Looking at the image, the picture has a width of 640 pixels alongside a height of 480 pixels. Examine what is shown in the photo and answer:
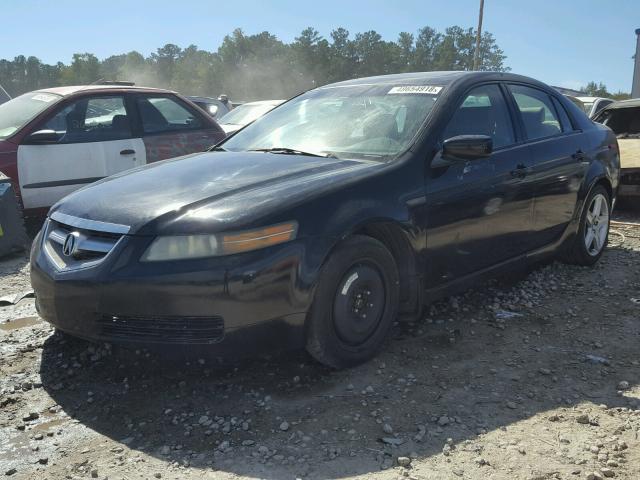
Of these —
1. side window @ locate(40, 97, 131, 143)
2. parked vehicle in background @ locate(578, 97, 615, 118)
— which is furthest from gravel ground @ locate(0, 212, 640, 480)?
parked vehicle in background @ locate(578, 97, 615, 118)

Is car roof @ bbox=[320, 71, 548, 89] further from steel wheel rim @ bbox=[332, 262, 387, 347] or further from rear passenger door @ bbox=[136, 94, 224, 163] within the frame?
rear passenger door @ bbox=[136, 94, 224, 163]

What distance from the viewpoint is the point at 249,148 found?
4.15 meters

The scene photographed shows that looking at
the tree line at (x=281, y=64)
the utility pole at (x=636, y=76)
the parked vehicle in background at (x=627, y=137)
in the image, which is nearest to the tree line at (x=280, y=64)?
the tree line at (x=281, y=64)

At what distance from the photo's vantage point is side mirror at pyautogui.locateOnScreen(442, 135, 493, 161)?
3.52m

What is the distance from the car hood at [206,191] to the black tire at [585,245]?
250 cm

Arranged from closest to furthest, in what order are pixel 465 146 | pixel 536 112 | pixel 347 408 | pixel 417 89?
pixel 347 408
pixel 465 146
pixel 417 89
pixel 536 112

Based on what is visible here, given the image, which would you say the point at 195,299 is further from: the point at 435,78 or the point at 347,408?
the point at 435,78

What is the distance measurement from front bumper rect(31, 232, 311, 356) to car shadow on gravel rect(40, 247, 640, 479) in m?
0.17

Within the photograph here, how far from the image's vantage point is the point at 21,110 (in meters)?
6.76

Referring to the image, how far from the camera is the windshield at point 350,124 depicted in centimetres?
369

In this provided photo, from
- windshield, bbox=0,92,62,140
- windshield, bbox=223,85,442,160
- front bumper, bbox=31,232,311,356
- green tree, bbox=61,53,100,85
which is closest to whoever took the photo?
front bumper, bbox=31,232,311,356

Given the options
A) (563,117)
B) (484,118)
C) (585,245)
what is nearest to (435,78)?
(484,118)

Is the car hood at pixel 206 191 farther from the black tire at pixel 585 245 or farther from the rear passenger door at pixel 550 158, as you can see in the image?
the black tire at pixel 585 245

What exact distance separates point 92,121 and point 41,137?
0.65 meters
